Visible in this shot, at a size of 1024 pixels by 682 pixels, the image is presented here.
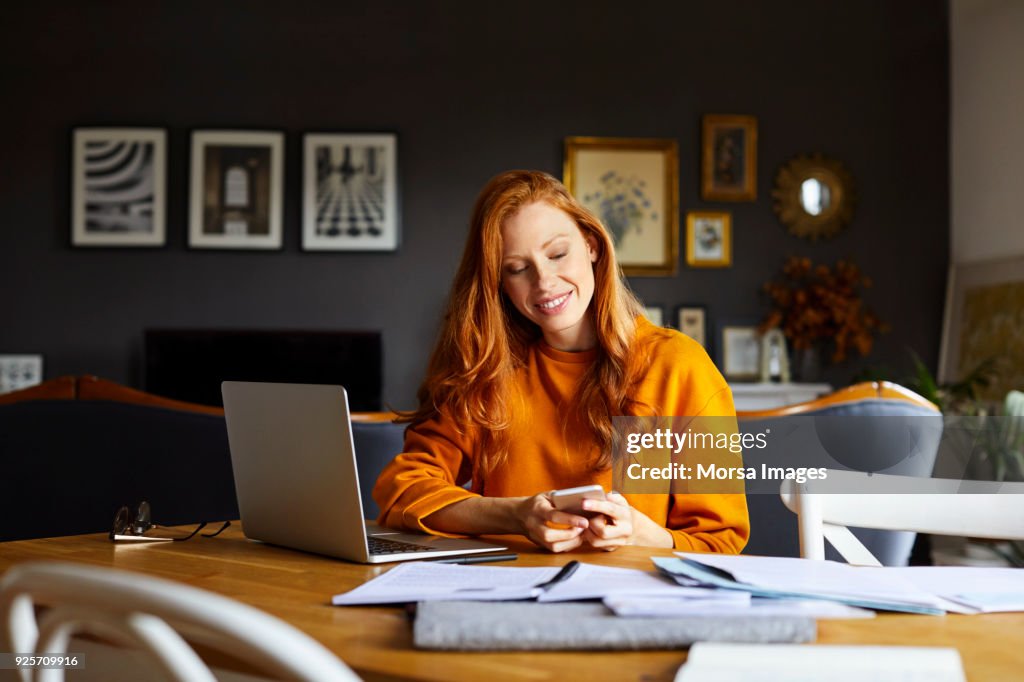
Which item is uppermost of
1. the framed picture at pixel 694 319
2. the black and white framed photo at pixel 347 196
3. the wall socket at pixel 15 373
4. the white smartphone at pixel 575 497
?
the black and white framed photo at pixel 347 196

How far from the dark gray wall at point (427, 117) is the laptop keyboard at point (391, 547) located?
4.38 m

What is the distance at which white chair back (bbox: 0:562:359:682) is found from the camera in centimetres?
57

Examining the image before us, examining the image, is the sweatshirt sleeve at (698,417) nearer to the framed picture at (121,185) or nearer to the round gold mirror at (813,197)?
the round gold mirror at (813,197)

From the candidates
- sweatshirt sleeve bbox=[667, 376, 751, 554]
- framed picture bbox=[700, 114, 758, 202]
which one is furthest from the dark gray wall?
sweatshirt sleeve bbox=[667, 376, 751, 554]

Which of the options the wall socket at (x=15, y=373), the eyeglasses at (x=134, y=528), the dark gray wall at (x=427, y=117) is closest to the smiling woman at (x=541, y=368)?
the eyeglasses at (x=134, y=528)

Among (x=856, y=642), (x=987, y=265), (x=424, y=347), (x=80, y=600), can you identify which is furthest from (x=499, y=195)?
(x=987, y=265)

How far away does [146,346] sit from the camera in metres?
5.67

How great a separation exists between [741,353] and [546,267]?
432 cm

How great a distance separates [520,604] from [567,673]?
0.53 feet

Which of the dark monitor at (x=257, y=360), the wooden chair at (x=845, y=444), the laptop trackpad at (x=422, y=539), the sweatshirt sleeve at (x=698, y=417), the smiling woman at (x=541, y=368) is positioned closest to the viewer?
the laptop trackpad at (x=422, y=539)

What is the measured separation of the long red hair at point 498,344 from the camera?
1.75 meters

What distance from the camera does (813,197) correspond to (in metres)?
5.96

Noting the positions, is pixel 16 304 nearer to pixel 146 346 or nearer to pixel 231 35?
pixel 146 346

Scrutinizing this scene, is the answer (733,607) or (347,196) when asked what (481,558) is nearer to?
(733,607)
